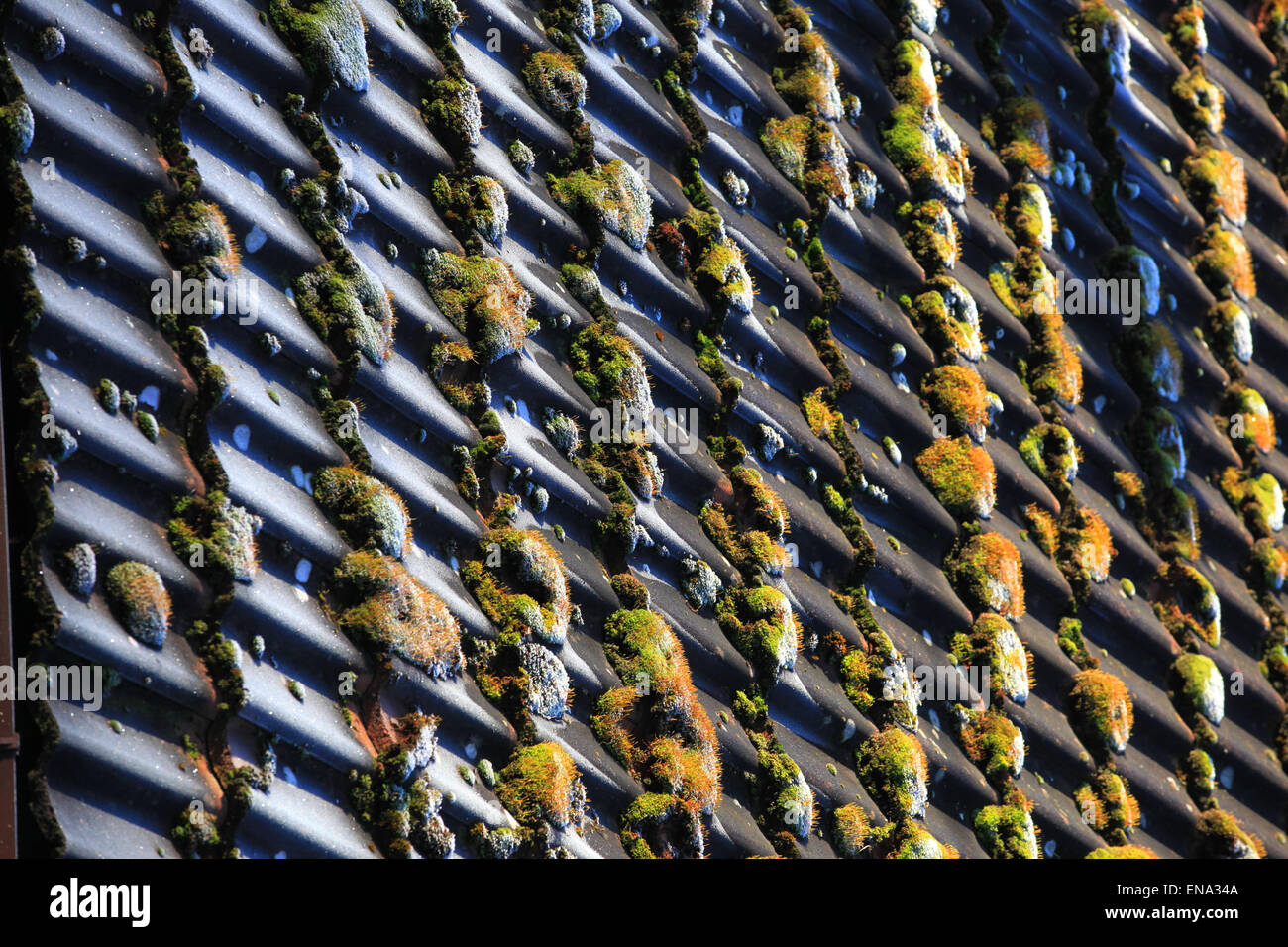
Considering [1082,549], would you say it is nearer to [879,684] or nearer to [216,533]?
[879,684]

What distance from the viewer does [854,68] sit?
693 centimetres

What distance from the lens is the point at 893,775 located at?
5457 millimetres

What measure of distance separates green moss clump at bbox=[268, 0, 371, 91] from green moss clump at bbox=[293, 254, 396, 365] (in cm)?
74

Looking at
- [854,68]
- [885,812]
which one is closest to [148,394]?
[885,812]

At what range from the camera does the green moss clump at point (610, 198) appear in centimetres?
557

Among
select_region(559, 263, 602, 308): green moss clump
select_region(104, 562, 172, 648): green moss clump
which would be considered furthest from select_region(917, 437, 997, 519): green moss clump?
select_region(104, 562, 172, 648): green moss clump

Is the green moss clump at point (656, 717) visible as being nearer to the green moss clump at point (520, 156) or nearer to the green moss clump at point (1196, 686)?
the green moss clump at point (520, 156)

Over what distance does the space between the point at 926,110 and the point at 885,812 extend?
3.63m

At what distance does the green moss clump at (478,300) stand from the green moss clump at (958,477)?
7.33ft

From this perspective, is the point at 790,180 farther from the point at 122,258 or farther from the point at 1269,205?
the point at 1269,205

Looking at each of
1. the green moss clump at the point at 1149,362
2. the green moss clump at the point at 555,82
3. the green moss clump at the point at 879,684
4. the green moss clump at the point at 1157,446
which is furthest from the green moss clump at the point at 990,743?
the green moss clump at the point at 555,82

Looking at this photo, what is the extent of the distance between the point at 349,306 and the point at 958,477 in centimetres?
307

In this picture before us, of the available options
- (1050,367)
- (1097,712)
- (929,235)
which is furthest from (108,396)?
(1050,367)

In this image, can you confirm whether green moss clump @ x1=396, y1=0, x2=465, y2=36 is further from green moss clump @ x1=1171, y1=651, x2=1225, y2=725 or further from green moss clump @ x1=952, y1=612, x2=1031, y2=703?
green moss clump @ x1=1171, y1=651, x2=1225, y2=725
